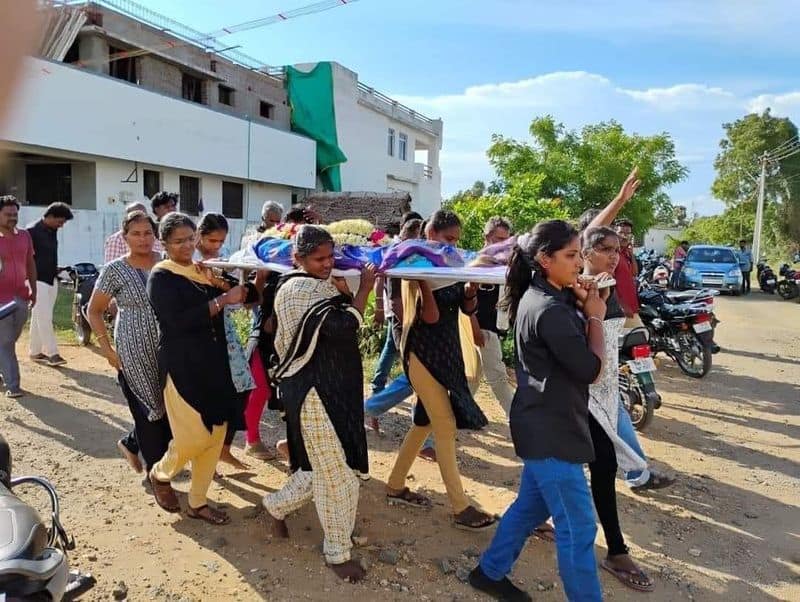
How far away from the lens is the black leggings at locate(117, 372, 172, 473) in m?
3.89

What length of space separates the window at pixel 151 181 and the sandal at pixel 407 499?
1694cm

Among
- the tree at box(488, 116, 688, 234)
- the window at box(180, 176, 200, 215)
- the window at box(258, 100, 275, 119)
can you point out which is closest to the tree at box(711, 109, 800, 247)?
the tree at box(488, 116, 688, 234)

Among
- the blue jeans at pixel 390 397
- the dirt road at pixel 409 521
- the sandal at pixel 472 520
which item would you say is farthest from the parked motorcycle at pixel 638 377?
the sandal at pixel 472 520

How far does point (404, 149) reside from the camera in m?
32.4

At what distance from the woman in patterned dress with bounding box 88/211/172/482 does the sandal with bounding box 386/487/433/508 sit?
1.40 meters

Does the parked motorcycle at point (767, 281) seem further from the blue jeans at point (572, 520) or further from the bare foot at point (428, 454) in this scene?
the blue jeans at point (572, 520)

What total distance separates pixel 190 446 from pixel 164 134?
1698cm

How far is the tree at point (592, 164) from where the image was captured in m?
21.9

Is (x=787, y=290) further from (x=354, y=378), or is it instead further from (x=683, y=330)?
(x=354, y=378)

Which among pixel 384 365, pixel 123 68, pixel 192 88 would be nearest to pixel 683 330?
pixel 384 365

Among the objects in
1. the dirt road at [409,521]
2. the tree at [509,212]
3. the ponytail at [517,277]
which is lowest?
the dirt road at [409,521]

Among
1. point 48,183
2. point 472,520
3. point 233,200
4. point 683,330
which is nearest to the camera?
point 472,520

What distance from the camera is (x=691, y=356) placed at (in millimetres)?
7652

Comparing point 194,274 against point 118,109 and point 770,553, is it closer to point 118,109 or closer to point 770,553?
point 770,553
